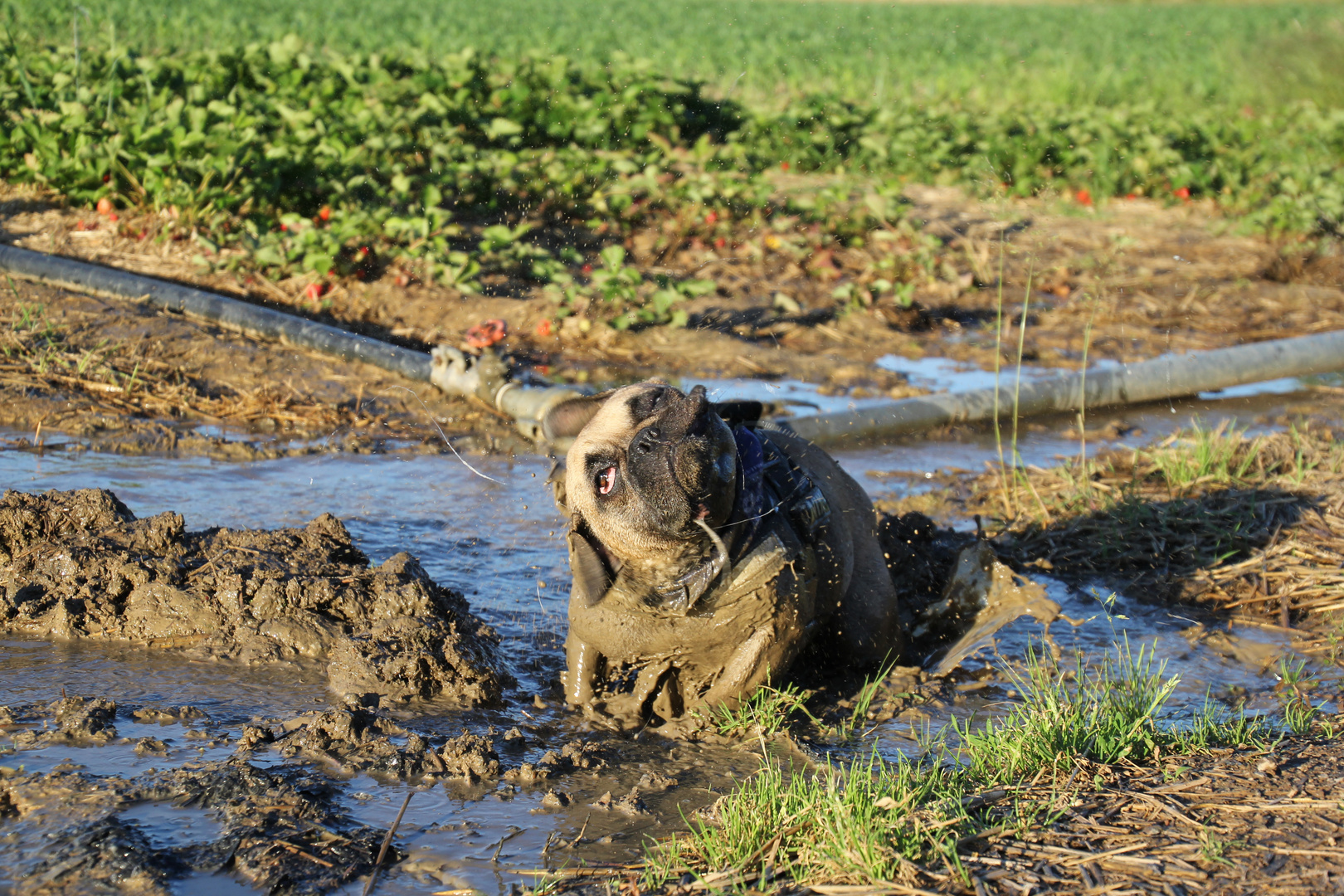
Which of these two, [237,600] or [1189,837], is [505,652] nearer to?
[237,600]

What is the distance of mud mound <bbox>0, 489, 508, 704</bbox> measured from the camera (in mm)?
3500

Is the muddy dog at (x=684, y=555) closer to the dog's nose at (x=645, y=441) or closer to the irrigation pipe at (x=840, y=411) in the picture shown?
the dog's nose at (x=645, y=441)

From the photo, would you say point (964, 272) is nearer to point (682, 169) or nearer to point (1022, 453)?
point (682, 169)

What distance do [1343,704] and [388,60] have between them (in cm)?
889

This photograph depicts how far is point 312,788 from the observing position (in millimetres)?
2781

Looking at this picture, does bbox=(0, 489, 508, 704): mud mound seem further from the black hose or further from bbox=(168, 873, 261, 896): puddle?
the black hose

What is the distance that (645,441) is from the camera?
2834mm

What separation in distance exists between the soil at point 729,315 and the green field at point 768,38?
6.21 ft

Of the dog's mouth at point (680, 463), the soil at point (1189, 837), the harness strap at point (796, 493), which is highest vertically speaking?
the dog's mouth at point (680, 463)

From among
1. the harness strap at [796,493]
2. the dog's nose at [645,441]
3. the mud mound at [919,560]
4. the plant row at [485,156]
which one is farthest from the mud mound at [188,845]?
the plant row at [485,156]

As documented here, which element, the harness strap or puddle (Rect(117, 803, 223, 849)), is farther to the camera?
the harness strap

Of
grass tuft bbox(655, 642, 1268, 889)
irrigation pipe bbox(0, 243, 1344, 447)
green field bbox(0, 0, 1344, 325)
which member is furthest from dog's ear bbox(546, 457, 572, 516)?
irrigation pipe bbox(0, 243, 1344, 447)

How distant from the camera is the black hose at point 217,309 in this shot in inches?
258

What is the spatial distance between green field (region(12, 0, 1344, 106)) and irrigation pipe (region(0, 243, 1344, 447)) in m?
2.55
